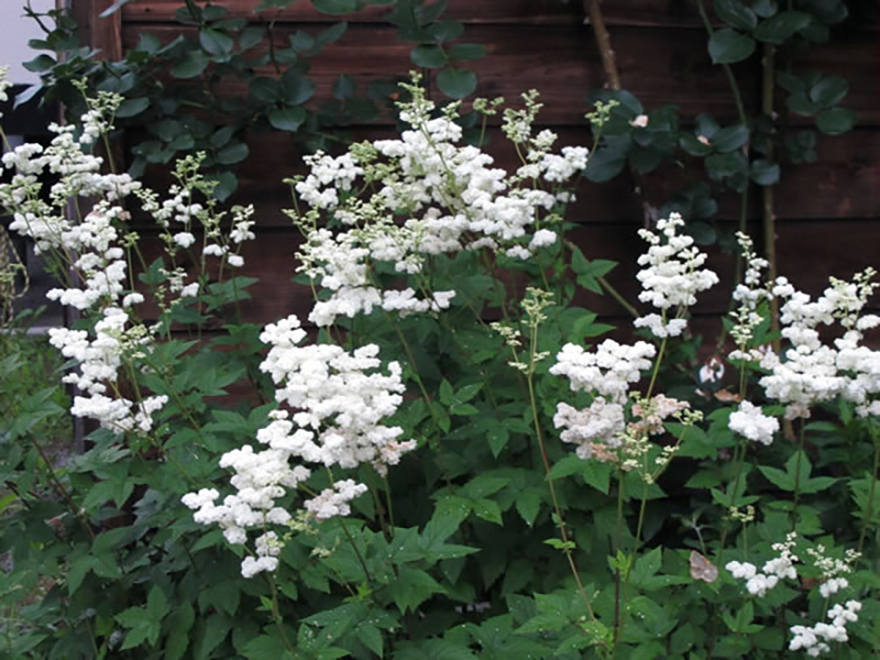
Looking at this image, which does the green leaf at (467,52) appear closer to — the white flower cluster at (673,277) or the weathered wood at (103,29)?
the weathered wood at (103,29)

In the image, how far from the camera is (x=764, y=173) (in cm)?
291

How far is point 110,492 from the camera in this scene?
1.81m

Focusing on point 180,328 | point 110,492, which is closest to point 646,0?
point 180,328

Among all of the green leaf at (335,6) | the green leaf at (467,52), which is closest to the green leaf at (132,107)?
the green leaf at (335,6)

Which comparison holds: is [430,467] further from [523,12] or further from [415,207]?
[523,12]

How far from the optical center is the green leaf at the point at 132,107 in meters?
2.62

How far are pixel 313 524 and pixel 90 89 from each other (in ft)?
4.96

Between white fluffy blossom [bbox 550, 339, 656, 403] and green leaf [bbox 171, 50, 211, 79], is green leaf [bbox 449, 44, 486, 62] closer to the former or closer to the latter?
green leaf [bbox 171, 50, 211, 79]

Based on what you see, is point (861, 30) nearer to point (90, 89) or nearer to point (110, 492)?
point (90, 89)

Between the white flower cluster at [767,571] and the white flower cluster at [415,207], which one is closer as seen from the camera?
the white flower cluster at [767,571]

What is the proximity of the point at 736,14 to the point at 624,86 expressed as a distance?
1.20 ft

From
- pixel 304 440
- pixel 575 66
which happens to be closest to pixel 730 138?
pixel 575 66

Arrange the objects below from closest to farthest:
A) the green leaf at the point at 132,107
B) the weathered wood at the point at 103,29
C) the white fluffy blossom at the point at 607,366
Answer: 1. the white fluffy blossom at the point at 607,366
2. the green leaf at the point at 132,107
3. the weathered wood at the point at 103,29

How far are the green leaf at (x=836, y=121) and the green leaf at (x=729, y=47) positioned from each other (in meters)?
0.30
